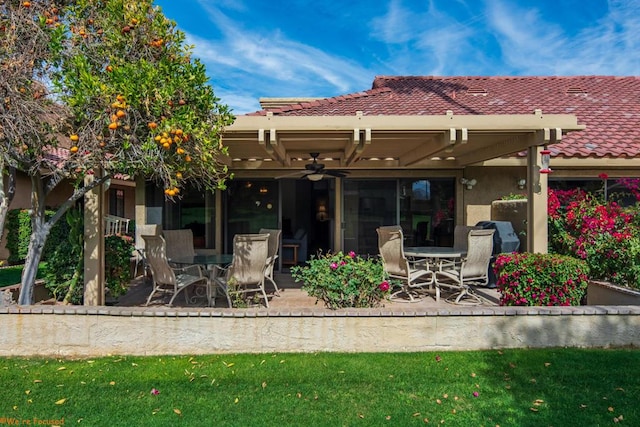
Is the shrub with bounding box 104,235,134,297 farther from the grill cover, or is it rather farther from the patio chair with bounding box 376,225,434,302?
the grill cover

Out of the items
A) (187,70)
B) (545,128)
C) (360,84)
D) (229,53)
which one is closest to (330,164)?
(545,128)

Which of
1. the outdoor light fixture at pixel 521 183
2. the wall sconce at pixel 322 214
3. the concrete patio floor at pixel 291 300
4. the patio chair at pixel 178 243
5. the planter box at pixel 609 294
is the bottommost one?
the concrete patio floor at pixel 291 300

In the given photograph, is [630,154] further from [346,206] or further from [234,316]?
[234,316]

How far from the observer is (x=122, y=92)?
3.60m

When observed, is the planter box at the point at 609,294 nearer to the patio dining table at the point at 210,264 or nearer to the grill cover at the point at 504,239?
the grill cover at the point at 504,239

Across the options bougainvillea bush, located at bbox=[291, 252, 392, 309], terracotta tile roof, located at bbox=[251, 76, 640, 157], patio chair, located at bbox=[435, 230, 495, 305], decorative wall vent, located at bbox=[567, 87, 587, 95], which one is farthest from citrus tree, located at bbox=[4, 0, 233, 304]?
decorative wall vent, located at bbox=[567, 87, 587, 95]

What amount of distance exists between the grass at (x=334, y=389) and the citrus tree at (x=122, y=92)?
1.70 metres

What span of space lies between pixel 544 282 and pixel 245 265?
12.0 feet

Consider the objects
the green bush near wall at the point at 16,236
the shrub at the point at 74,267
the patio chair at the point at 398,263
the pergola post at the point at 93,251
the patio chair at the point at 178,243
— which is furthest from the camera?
the green bush near wall at the point at 16,236

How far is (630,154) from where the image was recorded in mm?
7777

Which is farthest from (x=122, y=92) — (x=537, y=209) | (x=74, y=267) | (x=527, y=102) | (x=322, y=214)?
(x=322, y=214)

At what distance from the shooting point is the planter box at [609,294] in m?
4.70

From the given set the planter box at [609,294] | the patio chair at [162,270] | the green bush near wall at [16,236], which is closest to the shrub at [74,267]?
the patio chair at [162,270]

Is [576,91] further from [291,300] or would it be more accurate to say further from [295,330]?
[295,330]
